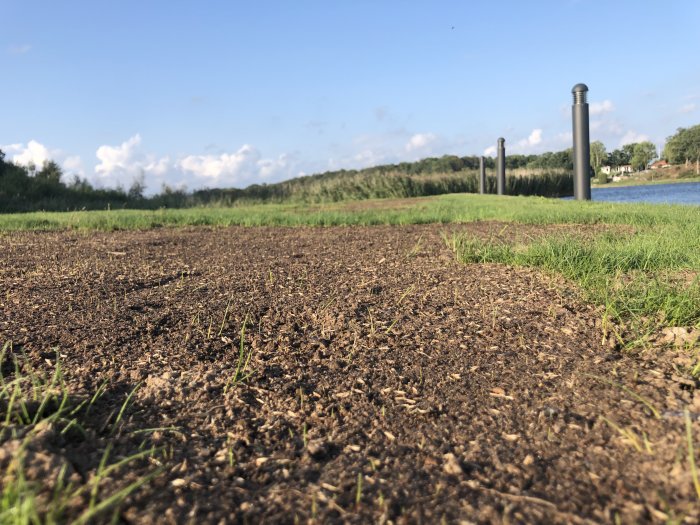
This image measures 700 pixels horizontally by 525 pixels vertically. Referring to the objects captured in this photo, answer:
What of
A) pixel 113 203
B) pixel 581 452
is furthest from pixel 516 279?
pixel 113 203

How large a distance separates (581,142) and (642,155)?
31104 mm

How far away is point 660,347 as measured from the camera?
1926 millimetres

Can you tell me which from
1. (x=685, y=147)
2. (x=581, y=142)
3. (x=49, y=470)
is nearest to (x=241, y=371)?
(x=49, y=470)

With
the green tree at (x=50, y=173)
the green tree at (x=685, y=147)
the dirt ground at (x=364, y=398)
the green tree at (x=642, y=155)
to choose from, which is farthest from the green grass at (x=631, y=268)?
the green tree at (x=642, y=155)

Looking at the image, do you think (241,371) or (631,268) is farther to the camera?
(631,268)

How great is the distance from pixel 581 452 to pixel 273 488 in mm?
757

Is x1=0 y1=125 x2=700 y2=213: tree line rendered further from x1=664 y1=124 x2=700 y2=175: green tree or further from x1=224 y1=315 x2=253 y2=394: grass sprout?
x1=224 y1=315 x2=253 y2=394: grass sprout

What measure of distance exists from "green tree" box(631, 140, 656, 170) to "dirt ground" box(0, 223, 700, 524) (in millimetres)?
36991

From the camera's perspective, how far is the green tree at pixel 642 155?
114 feet

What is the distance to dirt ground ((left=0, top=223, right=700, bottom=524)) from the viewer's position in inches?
44.9

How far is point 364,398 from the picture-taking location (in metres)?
1.63

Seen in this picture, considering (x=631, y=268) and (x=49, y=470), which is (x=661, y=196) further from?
(x=49, y=470)

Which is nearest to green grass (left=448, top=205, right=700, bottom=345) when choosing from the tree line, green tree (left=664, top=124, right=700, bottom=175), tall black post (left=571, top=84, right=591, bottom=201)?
tall black post (left=571, top=84, right=591, bottom=201)

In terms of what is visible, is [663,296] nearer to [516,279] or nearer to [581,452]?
[516,279]
